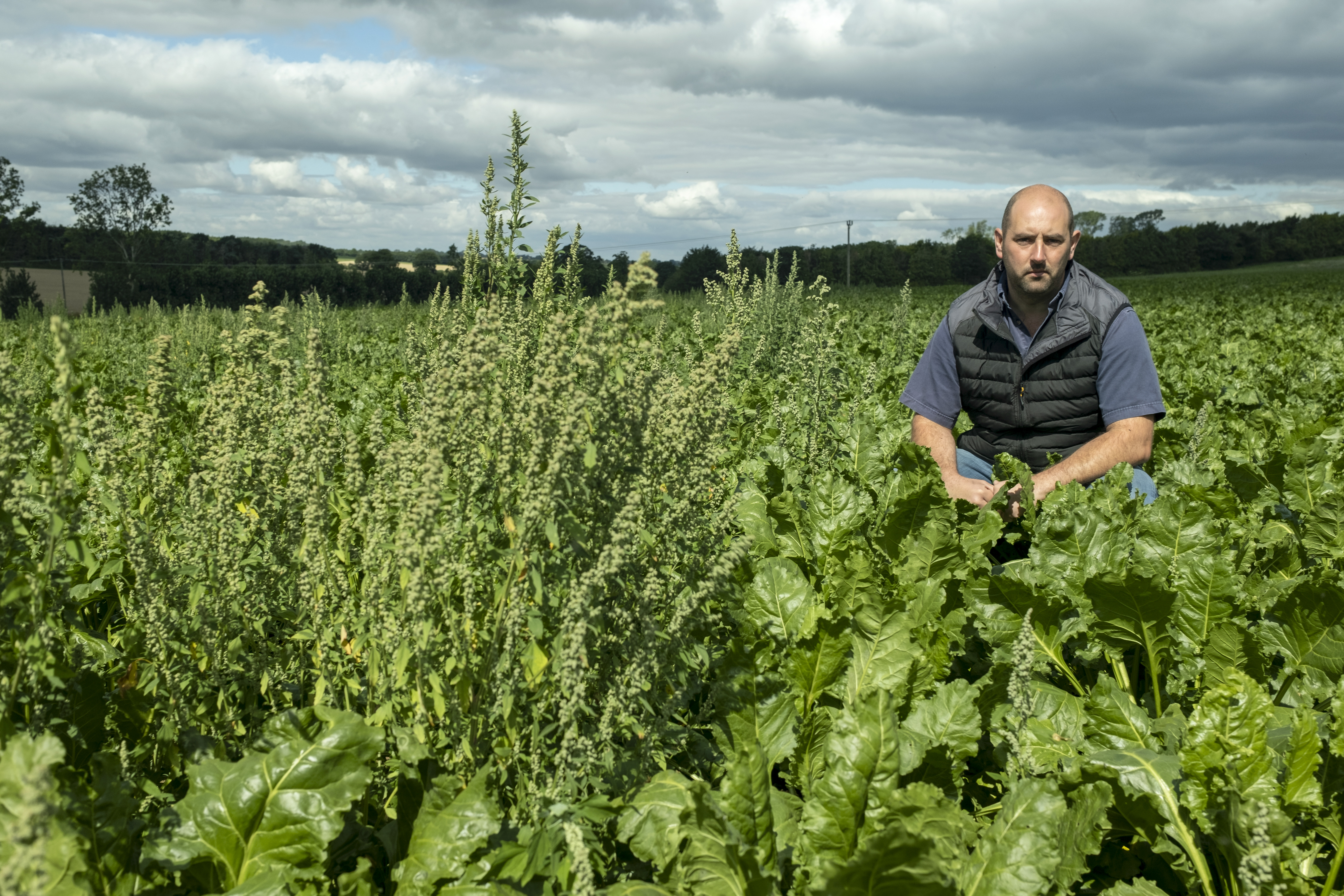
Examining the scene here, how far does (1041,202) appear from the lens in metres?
4.42

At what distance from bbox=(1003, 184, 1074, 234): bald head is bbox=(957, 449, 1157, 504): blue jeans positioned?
4.20 ft

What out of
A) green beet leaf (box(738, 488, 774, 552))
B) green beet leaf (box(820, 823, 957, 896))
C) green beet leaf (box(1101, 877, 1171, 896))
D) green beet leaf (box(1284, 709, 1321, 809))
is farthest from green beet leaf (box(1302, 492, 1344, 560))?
green beet leaf (box(820, 823, 957, 896))

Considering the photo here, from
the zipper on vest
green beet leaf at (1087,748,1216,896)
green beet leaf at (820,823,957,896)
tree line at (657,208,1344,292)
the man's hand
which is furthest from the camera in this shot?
tree line at (657,208,1344,292)

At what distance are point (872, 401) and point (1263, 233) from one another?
102 metres

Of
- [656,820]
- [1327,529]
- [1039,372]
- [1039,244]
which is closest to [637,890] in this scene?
[656,820]

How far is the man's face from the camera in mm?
4363

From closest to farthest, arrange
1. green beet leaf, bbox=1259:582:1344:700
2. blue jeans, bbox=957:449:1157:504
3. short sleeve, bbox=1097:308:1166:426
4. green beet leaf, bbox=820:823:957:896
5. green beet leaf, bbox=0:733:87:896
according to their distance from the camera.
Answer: green beet leaf, bbox=0:733:87:896
green beet leaf, bbox=820:823:957:896
green beet leaf, bbox=1259:582:1344:700
blue jeans, bbox=957:449:1157:504
short sleeve, bbox=1097:308:1166:426

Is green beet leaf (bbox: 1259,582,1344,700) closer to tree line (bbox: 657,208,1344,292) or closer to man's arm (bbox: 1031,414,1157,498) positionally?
man's arm (bbox: 1031,414,1157,498)

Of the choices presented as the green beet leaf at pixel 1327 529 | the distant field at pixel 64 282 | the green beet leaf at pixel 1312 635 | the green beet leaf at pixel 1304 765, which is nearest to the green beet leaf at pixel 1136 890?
the green beet leaf at pixel 1304 765

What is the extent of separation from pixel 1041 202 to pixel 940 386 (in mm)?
1108

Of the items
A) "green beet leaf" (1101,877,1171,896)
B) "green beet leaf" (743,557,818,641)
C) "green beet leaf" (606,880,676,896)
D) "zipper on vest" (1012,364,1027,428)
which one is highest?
"zipper on vest" (1012,364,1027,428)

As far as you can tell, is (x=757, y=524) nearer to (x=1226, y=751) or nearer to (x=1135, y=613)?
(x=1135, y=613)

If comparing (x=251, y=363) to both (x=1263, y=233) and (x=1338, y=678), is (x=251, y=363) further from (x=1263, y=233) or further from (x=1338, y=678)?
(x=1263, y=233)

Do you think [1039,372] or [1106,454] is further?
[1039,372]
